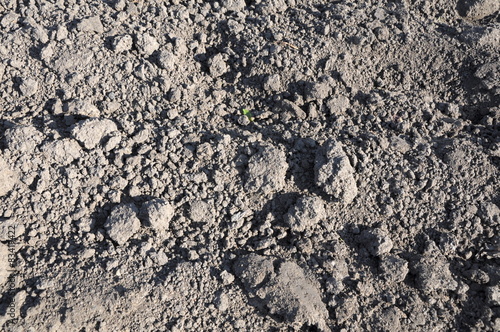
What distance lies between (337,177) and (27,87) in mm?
2510

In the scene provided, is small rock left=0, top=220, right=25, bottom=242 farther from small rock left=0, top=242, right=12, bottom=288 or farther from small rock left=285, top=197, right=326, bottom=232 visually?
small rock left=285, top=197, right=326, bottom=232

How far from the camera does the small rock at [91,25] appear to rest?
11.1 feet

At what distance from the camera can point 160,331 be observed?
2451 mm

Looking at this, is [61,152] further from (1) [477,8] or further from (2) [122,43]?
(1) [477,8]

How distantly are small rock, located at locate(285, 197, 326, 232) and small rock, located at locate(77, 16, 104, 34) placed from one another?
2.25 meters

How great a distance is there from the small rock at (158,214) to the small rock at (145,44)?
140 centimetres

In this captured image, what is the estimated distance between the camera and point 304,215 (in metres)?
2.76

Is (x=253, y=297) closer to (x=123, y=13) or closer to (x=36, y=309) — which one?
(x=36, y=309)

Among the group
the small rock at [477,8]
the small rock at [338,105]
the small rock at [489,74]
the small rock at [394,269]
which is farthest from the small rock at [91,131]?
the small rock at [477,8]

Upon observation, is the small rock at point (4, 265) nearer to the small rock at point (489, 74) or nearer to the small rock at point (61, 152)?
the small rock at point (61, 152)

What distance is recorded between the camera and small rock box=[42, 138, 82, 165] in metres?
2.86

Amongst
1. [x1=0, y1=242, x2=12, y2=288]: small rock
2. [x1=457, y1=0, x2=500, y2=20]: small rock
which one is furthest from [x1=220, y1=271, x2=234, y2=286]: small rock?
[x1=457, y1=0, x2=500, y2=20]: small rock

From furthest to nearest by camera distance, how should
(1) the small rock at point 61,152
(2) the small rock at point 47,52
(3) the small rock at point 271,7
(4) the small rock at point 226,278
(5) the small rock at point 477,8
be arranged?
(5) the small rock at point 477,8, (3) the small rock at point 271,7, (2) the small rock at point 47,52, (1) the small rock at point 61,152, (4) the small rock at point 226,278

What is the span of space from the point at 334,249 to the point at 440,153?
3.81 ft
